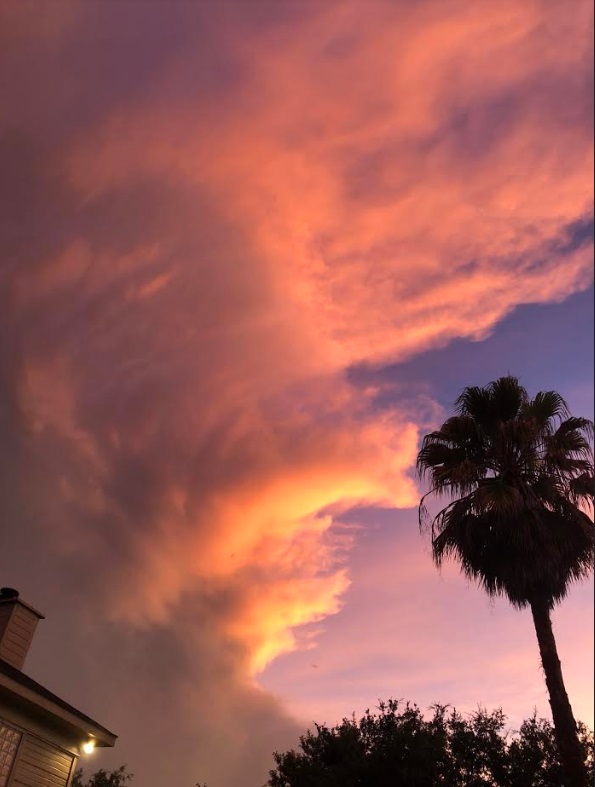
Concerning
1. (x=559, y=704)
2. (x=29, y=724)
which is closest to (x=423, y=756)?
(x=559, y=704)

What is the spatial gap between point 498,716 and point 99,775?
47.9 metres

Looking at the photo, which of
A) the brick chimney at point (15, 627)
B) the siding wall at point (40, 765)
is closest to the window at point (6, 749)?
the siding wall at point (40, 765)

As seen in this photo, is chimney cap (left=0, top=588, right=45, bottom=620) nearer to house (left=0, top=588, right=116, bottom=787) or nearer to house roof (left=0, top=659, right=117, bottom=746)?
house (left=0, top=588, right=116, bottom=787)

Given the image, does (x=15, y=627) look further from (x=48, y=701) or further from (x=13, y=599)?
(x=48, y=701)

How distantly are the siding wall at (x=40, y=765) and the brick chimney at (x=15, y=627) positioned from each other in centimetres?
270

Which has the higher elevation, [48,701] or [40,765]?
[48,701]

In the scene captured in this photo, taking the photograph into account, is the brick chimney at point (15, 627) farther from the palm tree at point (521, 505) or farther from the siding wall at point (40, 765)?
the palm tree at point (521, 505)

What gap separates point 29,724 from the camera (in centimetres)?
1391

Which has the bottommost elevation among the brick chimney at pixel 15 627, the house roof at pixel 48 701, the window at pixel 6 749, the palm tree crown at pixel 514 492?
the window at pixel 6 749

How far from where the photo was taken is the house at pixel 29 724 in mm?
13047

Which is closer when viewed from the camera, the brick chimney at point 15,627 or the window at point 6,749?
the window at point 6,749

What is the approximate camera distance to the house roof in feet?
41.8

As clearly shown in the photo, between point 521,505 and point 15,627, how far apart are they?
15.0 m

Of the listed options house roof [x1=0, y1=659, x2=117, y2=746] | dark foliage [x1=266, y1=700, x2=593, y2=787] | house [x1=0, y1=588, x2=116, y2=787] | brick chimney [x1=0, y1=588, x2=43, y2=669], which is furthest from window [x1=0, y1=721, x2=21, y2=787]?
dark foliage [x1=266, y1=700, x2=593, y2=787]
